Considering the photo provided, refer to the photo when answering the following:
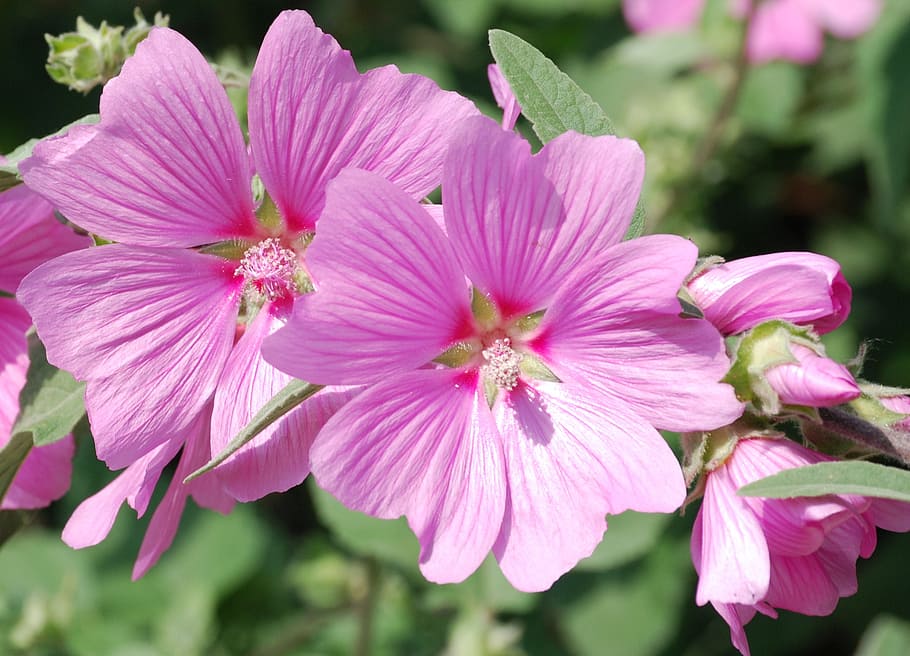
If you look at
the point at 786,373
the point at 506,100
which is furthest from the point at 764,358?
the point at 506,100

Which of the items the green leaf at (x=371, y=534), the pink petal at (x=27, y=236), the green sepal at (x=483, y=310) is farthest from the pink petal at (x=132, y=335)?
the green leaf at (x=371, y=534)

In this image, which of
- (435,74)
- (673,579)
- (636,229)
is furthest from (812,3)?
(636,229)

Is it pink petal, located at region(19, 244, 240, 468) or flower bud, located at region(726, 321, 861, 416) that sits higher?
flower bud, located at region(726, 321, 861, 416)

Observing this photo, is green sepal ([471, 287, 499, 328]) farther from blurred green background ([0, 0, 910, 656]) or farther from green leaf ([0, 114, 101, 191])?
blurred green background ([0, 0, 910, 656])

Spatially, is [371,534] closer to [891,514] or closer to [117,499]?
[117,499]

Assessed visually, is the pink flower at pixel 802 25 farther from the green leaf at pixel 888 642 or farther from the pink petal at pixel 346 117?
the pink petal at pixel 346 117

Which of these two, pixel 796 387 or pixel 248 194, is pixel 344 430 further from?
pixel 796 387

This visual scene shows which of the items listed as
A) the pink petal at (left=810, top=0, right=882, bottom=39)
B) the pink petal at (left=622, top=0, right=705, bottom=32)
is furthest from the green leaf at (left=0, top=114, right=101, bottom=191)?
the pink petal at (left=810, top=0, right=882, bottom=39)
